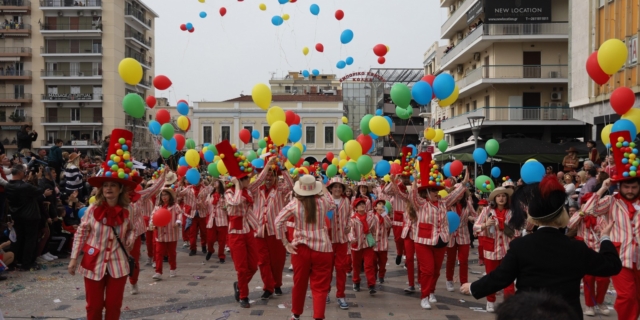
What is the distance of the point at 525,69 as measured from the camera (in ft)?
111

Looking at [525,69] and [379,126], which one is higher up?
[525,69]

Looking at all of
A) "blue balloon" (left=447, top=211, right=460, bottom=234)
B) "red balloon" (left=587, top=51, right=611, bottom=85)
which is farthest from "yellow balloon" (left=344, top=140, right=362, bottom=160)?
"red balloon" (left=587, top=51, right=611, bottom=85)

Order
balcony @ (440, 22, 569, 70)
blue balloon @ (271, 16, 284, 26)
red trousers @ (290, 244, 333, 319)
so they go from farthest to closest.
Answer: balcony @ (440, 22, 569, 70) < blue balloon @ (271, 16, 284, 26) < red trousers @ (290, 244, 333, 319)

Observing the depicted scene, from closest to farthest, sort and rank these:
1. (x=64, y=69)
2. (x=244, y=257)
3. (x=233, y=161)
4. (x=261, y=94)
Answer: (x=244, y=257), (x=233, y=161), (x=261, y=94), (x=64, y=69)

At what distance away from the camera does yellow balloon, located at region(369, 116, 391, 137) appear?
10.3 meters

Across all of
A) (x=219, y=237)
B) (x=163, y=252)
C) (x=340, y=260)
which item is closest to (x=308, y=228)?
(x=340, y=260)

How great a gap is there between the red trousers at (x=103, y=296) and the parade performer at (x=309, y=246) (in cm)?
191

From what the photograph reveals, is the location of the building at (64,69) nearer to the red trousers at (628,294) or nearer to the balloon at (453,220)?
the balloon at (453,220)

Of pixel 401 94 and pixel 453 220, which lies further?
pixel 401 94

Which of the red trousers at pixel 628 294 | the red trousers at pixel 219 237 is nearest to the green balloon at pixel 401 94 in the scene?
the red trousers at pixel 628 294

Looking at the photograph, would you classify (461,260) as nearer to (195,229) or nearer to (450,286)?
(450,286)

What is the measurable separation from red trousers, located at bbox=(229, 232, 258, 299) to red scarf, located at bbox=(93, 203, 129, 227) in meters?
2.64

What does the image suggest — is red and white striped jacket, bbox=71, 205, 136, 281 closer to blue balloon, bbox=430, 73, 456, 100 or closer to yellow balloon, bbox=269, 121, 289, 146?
yellow balloon, bbox=269, 121, 289, 146

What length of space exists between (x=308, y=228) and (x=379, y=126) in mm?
3802
